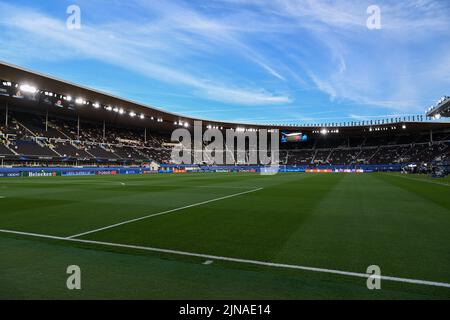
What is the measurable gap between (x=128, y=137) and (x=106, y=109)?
20.5m

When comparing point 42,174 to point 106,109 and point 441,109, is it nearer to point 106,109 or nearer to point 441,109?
point 106,109

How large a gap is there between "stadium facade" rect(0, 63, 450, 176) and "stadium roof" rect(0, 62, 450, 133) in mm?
159

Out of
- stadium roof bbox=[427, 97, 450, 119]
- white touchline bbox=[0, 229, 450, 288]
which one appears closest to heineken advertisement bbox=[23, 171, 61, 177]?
white touchline bbox=[0, 229, 450, 288]

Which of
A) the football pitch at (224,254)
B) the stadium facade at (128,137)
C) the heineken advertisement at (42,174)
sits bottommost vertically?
the heineken advertisement at (42,174)

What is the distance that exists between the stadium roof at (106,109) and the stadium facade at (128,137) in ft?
0.52

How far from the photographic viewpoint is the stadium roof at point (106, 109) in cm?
4693

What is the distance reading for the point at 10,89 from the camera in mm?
46875

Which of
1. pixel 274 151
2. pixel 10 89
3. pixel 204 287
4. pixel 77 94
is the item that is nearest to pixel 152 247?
pixel 204 287

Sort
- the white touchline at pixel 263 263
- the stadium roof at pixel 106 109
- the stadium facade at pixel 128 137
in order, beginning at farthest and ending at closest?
the stadium facade at pixel 128 137 → the stadium roof at pixel 106 109 → the white touchline at pixel 263 263

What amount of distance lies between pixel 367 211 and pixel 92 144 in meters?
70.8

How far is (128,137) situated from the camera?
3420 inches
